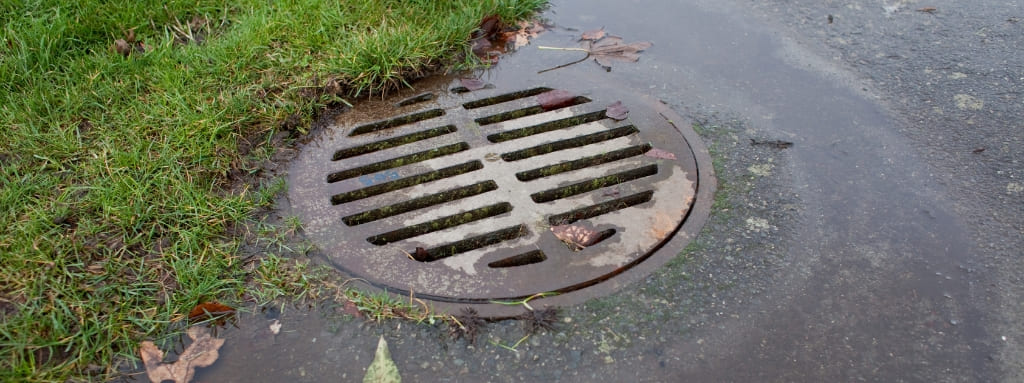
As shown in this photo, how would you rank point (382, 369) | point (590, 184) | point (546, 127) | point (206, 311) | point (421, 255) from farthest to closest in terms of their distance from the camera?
point (546, 127) → point (590, 184) → point (421, 255) → point (206, 311) → point (382, 369)

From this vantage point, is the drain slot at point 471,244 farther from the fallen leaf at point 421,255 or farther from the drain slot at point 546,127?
the drain slot at point 546,127

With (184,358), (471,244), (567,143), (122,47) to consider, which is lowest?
(184,358)

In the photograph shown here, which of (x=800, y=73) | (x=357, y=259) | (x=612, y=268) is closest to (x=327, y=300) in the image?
(x=357, y=259)

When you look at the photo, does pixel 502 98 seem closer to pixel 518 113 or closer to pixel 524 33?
pixel 518 113

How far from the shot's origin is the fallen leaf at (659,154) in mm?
2266

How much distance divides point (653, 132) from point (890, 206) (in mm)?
711

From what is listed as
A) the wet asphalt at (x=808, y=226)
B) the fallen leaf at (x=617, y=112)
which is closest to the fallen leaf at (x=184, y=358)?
the wet asphalt at (x=808, y=226)

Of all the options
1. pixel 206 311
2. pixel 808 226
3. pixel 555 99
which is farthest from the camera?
pixel 555 99

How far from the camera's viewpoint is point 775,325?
1.79m

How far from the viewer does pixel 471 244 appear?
1987 millimetres

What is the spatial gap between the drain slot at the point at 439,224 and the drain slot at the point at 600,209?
0.15 metres

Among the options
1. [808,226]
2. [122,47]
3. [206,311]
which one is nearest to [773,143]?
[808,226]

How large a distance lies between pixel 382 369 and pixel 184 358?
47 centimetres

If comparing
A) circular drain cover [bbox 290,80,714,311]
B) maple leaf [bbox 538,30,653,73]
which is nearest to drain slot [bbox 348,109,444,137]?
circular drain cover [bbox 290,80,714,311]
